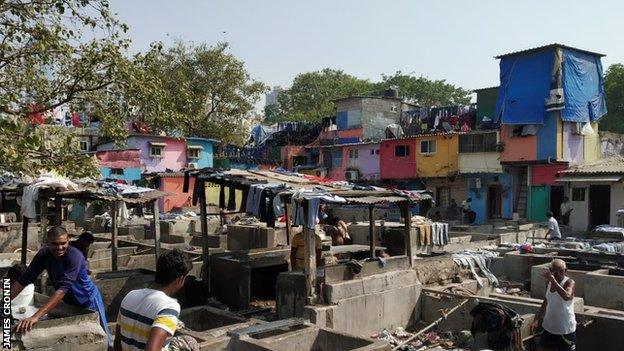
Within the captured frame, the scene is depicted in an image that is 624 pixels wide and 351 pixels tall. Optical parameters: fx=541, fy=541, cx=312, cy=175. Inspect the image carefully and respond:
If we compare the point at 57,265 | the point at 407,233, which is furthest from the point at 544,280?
the point at 57,265

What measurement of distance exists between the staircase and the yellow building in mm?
3931

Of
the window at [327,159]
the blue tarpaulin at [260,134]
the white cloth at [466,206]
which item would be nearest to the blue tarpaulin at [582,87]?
the white cloth at [466,206]

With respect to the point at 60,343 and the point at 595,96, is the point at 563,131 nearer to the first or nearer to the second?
the point at 595,96

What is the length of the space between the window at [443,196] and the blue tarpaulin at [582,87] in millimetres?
9218

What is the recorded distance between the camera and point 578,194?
1088 inches

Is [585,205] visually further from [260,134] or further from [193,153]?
[260,134]

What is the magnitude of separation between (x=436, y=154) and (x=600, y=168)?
394 inches

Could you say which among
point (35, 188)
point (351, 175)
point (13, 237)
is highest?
point (35, 188)

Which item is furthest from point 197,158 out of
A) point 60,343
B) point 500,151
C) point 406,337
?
point 60,343

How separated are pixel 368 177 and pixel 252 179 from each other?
28618mm

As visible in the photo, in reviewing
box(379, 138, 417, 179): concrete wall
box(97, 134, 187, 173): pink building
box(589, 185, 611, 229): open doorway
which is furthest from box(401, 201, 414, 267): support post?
box(97, 134, 187, 173): pink building

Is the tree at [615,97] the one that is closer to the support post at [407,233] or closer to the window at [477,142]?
the window at [477,142]

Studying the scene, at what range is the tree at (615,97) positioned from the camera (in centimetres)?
3938

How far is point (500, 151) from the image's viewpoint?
103ft
